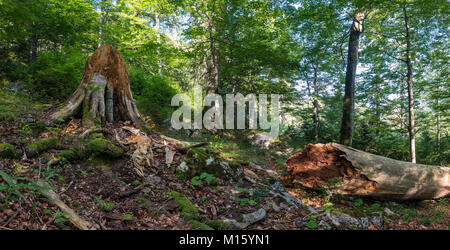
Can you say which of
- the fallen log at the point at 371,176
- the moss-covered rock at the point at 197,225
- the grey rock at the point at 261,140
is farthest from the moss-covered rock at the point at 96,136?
the grey rock at the point at 261,140

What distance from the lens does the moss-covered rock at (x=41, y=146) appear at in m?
3.42

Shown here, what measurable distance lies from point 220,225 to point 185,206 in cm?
68

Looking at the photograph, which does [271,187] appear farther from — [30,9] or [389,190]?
[30,9]

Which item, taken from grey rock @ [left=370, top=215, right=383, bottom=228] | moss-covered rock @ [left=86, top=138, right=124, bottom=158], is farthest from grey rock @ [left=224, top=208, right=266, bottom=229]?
moss-covered rock @ [left=86, top=138, right=124, bottom=158]

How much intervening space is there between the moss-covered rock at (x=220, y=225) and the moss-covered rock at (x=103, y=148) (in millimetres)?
2436

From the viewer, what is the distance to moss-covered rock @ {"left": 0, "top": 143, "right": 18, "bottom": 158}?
3.13 m

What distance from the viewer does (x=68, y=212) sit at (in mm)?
2273

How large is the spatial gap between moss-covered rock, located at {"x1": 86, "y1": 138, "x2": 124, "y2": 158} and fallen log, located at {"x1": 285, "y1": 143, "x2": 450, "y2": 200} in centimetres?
499

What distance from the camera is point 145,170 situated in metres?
4.07

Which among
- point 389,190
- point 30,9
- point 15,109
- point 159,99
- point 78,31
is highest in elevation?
point 78,31

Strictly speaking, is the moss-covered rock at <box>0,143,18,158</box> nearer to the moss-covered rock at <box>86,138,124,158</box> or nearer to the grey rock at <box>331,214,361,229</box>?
the moss-covered rock at <box>86,138,124,158</box>

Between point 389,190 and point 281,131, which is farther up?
point 281,131
